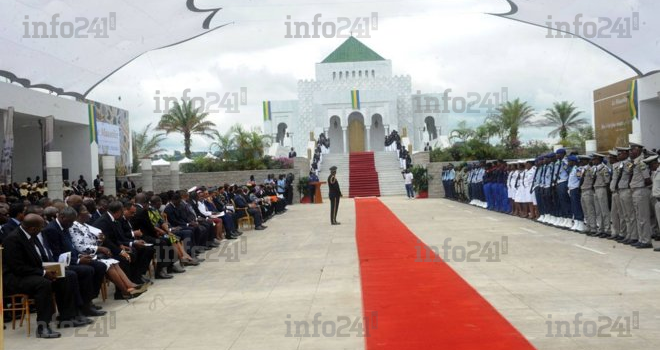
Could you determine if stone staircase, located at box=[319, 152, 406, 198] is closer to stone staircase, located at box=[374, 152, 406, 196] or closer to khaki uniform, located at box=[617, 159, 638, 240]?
stone staircase, located at box=[374, 152, 406, 196]

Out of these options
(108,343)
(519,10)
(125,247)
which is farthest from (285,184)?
(108,343)

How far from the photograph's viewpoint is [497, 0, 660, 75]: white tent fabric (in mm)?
19062

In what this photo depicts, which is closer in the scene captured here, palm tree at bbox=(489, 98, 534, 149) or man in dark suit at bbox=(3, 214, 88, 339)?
man in dark suit at bbox=(3, 214, 88, 339)

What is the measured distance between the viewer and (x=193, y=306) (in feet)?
28.0

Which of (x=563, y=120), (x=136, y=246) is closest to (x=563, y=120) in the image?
(x=563, y=120)

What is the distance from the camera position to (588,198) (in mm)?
14398

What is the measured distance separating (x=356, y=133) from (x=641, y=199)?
145 ft

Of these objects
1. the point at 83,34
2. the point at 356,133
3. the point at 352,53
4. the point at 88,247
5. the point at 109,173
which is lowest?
the point at 88,247

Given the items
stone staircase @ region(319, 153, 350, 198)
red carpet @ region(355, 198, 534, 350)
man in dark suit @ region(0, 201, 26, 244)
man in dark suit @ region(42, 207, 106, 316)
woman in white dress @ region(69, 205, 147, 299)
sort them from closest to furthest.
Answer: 1. red carpet @ region(355, 198, 534, 350)
2. man in dark suit @ region(42, 207, 106, 316)
3. man in dark suit @ region(0, 201, 26, 244)
4. woman in white dress @ region(69, 205, 147, 299)
5. stone staircase @ region(319, 153, 350, 198)

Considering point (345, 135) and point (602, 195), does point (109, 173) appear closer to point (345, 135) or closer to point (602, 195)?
point (602, 195)

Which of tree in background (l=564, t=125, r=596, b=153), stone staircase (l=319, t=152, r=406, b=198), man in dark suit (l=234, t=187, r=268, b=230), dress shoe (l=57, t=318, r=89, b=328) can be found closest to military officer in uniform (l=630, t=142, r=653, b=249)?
dress shoe (l=57, t=318, r=89, b=328)

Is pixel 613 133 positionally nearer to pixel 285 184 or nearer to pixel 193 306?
pixel 285 184

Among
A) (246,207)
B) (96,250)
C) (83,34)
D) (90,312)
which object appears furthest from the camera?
(246,207)

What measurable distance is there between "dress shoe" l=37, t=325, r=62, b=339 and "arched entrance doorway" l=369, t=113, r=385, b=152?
49.1 meters
